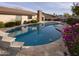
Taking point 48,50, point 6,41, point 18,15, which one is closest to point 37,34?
point 48,50

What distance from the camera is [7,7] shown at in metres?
5.54

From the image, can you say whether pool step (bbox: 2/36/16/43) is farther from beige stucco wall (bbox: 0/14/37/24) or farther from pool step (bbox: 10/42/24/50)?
beige stucco wall (bbox: 0/14/37/24)

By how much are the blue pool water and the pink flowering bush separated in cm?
17

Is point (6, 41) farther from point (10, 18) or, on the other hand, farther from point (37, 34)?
point (37, 34)

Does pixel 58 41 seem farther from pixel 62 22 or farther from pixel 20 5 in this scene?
pixel 20 5

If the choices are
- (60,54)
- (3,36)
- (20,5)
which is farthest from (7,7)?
(60,54)

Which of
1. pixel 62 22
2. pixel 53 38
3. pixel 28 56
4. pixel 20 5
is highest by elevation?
pixel 20 5

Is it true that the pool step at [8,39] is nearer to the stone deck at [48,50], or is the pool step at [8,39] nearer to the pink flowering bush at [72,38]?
the stone deck at [48,50]

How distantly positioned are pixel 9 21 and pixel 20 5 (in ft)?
1.38

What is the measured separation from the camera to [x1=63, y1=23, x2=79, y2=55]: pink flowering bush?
216 inches

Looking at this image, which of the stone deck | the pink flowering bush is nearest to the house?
the pink flowering bush

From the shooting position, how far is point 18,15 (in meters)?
5.58

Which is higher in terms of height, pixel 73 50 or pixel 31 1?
pixel 31 1

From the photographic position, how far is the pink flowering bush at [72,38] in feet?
18.0
